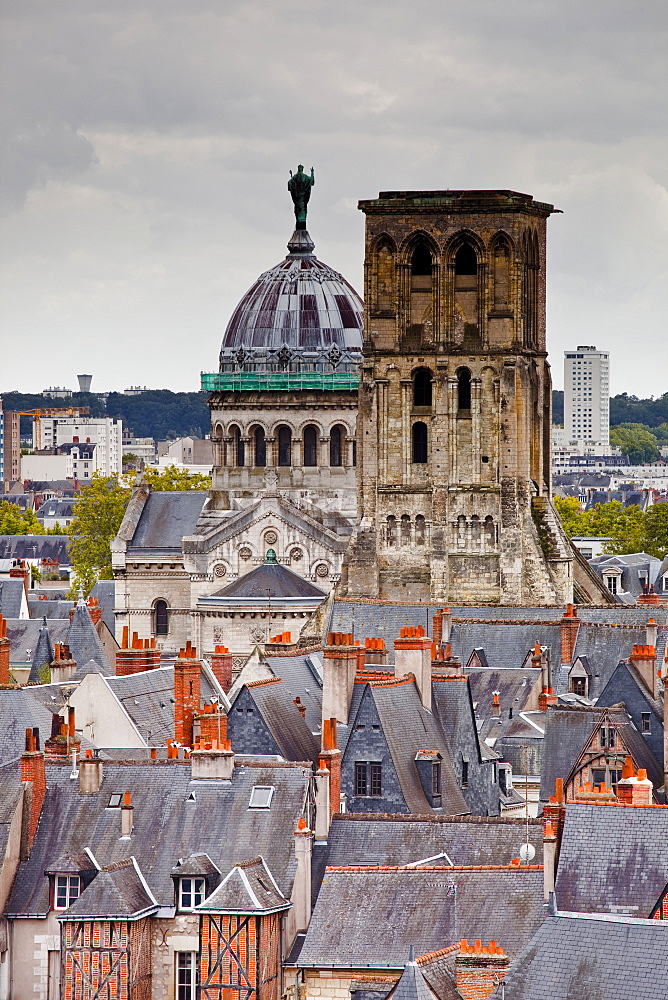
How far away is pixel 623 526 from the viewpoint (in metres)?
172

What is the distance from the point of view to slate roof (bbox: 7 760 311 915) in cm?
5341

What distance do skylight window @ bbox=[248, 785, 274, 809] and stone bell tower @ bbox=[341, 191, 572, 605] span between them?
4726 cm

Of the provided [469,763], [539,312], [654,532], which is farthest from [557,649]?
[654,532]

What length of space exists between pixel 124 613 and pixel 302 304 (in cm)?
1568

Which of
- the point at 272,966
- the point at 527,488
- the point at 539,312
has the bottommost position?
the point at 272,966

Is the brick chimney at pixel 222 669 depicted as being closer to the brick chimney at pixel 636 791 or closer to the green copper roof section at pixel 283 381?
the brick chimney at pixel 636 791

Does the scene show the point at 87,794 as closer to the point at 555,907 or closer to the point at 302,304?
the point at 555,907

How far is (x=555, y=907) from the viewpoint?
150 ft

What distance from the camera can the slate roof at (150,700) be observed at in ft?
223

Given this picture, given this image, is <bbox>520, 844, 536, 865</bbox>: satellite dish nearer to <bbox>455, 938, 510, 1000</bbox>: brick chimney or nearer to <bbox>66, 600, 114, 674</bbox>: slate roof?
<bbox>455, 938, 510, 1000</bbox>: brick chimney

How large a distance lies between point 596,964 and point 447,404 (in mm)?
60999

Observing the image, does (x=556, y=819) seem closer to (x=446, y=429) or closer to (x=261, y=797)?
(x=261, y=797)

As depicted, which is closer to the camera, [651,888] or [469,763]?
[651,888]

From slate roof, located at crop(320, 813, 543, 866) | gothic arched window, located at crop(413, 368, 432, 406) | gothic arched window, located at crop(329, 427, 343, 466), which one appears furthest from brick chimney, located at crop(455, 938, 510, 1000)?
gothic arched window, located at crop(329, 427, 343, 466)
